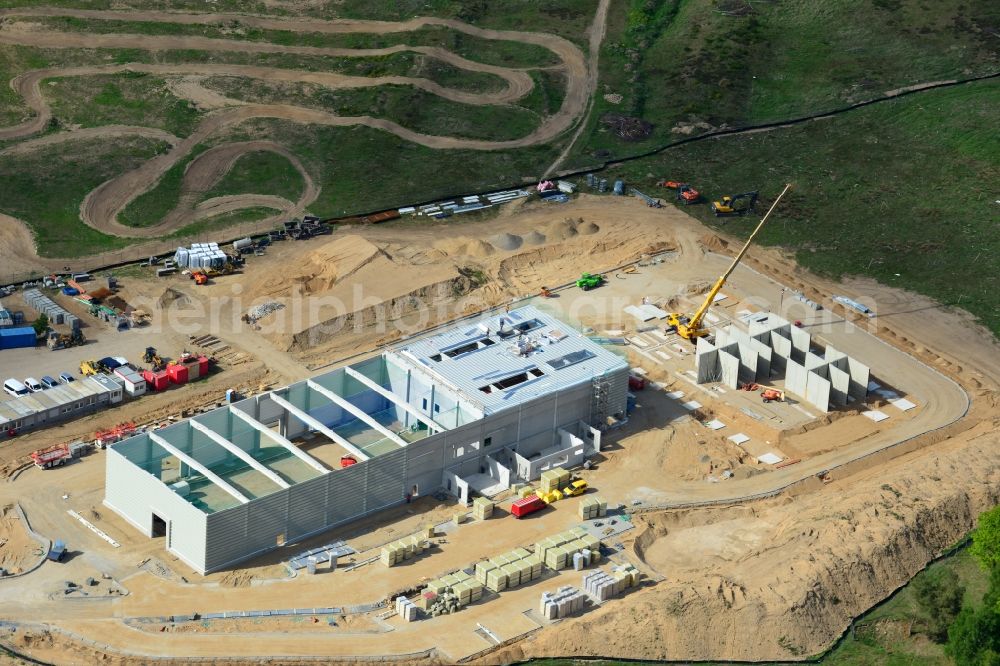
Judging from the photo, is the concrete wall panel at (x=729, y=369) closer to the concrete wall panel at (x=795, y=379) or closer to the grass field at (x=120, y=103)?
the concrete wall panel at (x=795, y=379)

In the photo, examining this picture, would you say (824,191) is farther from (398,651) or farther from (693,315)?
(398,651)

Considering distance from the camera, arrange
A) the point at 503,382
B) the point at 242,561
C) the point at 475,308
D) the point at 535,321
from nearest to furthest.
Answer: the point at 242,561 → the point at 503,382 → the point at 535,321 → the point at 475,308

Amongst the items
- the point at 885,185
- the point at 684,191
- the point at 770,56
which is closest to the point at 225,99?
the point at 684,191

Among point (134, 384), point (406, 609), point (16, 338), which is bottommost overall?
point (406, 609)

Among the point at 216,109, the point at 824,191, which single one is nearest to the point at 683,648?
the point at 824,191

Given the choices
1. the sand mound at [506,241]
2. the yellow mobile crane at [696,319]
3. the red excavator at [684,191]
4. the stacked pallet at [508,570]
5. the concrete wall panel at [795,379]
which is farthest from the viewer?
the red excavator at [684,191]

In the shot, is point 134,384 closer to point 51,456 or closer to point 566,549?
point 51,456

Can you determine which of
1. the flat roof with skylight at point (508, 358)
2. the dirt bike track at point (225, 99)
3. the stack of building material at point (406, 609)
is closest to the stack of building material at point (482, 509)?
the flat roof with skylight at point (508, 358)
